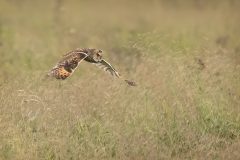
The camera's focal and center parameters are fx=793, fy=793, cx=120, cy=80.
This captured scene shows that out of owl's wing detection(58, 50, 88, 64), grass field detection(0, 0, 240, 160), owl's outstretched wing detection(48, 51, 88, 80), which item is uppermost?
owl's wing detection(58, 50, 88, 64)

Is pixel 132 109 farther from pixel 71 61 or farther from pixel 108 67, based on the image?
pixel 71 61

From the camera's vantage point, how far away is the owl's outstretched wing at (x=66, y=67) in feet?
20.9

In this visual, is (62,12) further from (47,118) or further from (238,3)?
(47,118)

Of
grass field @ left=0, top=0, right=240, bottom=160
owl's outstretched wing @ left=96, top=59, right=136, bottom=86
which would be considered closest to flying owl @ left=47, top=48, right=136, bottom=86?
owl's outstretched wing @ left=96, top=59, right=136, bottom=86

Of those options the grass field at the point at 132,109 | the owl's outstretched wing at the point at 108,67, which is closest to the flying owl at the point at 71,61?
the owl's outstretched wing at the point at 108,67

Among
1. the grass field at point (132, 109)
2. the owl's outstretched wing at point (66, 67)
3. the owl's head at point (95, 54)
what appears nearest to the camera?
the grass field at point (132, 109)

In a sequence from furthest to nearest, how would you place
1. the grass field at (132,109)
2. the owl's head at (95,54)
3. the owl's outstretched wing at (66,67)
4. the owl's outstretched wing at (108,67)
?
the owl's outstretched wing at (108,67) < the owl's head at (95,54) < the owl's outstretched wing at (66,67) < the grass field at (132,109)

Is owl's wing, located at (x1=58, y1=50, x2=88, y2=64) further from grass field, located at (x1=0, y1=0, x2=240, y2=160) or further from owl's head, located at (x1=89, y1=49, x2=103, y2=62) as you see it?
grass field, located at (x1=0, y1=0, x2=240, y2=160)

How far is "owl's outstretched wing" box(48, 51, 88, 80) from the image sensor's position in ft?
20.9

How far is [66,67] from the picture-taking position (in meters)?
6.43

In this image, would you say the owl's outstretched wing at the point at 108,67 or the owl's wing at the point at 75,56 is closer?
the owl's wing at the point at 75,56

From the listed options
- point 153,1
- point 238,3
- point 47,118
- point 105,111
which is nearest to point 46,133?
point 47,118

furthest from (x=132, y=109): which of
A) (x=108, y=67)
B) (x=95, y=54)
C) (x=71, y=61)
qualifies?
(x=71, y=61)

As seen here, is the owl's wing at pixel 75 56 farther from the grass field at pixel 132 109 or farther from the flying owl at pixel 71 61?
the grass field at pixel 132 109
